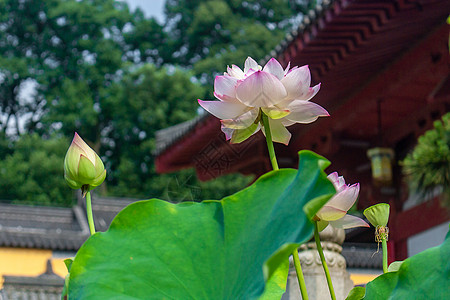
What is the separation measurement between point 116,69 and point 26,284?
11186 millimetres

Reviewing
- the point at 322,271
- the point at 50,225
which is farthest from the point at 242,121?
the point at 50,225

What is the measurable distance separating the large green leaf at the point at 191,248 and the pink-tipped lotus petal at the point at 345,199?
0.07m

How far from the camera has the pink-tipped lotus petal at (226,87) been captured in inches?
Result: 19.5

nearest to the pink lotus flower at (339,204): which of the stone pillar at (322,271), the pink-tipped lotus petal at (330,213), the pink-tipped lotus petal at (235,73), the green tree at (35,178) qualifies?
the pink-tipped lotus petal at (330,213)

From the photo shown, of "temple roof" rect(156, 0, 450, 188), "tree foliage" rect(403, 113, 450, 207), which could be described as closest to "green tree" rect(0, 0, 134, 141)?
"temple roof" rect(156, 0, 450, 188)

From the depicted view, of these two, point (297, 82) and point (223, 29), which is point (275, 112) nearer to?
point (297, 82)

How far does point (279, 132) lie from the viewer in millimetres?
546

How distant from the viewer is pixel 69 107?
1427cm

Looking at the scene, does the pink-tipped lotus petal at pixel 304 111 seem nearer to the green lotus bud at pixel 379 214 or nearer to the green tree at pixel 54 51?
the green lotus bud at pixel 379 214

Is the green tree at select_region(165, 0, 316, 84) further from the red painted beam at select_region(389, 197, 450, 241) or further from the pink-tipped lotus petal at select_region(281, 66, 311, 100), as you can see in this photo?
the pink-tipped lotus petal at select_region(281, 66, 311, 100)

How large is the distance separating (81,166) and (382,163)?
2.68 m

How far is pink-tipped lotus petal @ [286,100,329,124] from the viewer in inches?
19.8

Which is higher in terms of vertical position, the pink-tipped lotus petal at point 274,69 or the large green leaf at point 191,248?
the pink-tipped lotus petal at point 274,69

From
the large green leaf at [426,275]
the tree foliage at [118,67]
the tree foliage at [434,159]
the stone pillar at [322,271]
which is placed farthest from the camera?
the tree foliage at [118,67]
